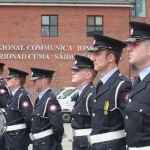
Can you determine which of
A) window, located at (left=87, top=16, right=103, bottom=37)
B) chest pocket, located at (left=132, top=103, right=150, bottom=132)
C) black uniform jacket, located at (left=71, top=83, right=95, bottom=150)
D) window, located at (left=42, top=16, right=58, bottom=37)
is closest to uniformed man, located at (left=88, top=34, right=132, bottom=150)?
chest pocket, located at (left=132, top=103, right=150, bottom=132)

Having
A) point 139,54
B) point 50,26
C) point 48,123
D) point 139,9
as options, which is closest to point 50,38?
point 50,26

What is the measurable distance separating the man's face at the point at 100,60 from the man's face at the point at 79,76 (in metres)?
2.00

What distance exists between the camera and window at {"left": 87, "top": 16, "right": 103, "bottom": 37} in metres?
38.3

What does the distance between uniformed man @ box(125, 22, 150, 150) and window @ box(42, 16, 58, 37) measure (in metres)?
32.8

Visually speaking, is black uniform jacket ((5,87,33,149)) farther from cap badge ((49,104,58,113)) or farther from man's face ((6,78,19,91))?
cap badge ((49,104,58,113))

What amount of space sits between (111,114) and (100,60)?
74 cm

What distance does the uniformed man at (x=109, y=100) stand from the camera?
5758mm

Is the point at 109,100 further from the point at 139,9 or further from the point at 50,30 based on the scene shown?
the point at 139,9

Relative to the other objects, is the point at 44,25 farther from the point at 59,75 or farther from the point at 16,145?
the point at 16,145

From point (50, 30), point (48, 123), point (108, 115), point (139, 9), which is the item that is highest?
point (139, 9)

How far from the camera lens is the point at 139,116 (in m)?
4.97

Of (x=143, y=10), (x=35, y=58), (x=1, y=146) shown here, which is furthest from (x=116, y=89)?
(x=143, y=10)

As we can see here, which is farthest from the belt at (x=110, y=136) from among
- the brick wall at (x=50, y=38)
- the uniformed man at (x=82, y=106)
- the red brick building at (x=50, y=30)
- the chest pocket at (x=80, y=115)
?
the red brick building at (x=50, y=30)

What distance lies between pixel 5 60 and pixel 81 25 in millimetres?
6912
